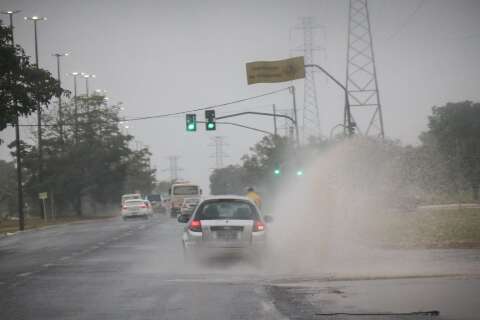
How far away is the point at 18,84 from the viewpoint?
3316cm

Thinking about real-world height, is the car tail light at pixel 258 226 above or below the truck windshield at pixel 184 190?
below

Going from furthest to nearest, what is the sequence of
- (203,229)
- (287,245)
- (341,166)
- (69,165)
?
1. (69,165)
2. (341,166)
3. (287,245)
4. (203,229)

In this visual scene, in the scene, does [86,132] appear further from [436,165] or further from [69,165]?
[436,165]

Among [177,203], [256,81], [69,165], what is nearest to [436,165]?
[177,203]

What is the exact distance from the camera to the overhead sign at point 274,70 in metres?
45.0

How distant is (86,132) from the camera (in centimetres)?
9350

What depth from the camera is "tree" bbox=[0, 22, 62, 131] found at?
32.8m

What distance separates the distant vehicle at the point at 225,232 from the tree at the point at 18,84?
16865mm

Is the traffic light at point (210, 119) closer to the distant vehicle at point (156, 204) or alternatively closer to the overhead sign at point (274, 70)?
the overhead sign at point (274, 70)

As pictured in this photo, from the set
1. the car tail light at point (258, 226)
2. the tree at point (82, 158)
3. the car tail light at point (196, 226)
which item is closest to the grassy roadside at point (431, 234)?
the car tail light at point (258, 226)

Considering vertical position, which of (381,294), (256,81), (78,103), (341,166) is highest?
(78,103)

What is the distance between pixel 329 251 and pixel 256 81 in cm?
2404

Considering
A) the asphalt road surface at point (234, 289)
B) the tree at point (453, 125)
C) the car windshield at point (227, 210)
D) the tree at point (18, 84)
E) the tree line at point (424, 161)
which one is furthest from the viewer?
the tree at point (453, 125)

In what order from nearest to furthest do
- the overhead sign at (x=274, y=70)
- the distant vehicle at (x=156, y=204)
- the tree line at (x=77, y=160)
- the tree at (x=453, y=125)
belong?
the overhead sign at (x=274, y=70) < the tree line at (x=77, y=160) < the distant vehicle at (x=156, y=204) < the tree at (x=453, y=125)
